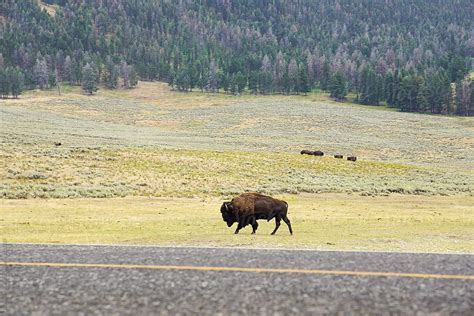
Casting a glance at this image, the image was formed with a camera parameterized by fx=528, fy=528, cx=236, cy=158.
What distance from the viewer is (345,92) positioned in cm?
Result: 18162

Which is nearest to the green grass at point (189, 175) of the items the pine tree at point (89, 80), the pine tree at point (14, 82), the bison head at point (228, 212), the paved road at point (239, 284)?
the bison head at point (228, 212)

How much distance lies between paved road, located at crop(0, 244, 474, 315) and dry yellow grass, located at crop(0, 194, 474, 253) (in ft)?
26.2

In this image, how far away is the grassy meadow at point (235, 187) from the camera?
23.5 m

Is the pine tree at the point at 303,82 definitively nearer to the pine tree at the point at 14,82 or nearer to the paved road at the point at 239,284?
the pine tree at the point at 14,82

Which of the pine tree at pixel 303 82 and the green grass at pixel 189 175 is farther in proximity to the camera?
the pine tree at pixel 303 82

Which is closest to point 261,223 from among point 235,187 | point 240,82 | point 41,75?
point 235,187

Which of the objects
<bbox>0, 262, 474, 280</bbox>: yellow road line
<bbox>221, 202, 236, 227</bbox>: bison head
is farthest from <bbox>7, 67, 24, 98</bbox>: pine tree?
<bbox>0, 262, 474, 280</bbox>: yellow road line

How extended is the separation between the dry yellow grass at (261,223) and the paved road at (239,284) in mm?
7973

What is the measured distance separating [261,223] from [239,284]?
2044cm

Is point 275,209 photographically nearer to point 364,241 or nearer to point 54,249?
point 364,241

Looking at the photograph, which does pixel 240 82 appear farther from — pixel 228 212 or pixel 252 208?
pixel 252 208

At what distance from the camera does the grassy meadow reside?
23516 millimetres

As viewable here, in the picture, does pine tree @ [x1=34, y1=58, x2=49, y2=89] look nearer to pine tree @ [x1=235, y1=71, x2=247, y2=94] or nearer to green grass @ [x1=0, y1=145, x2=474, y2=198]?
pine tree @ [x1=235, y1=71, x2=247, y2=94]

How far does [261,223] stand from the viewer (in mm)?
28703
